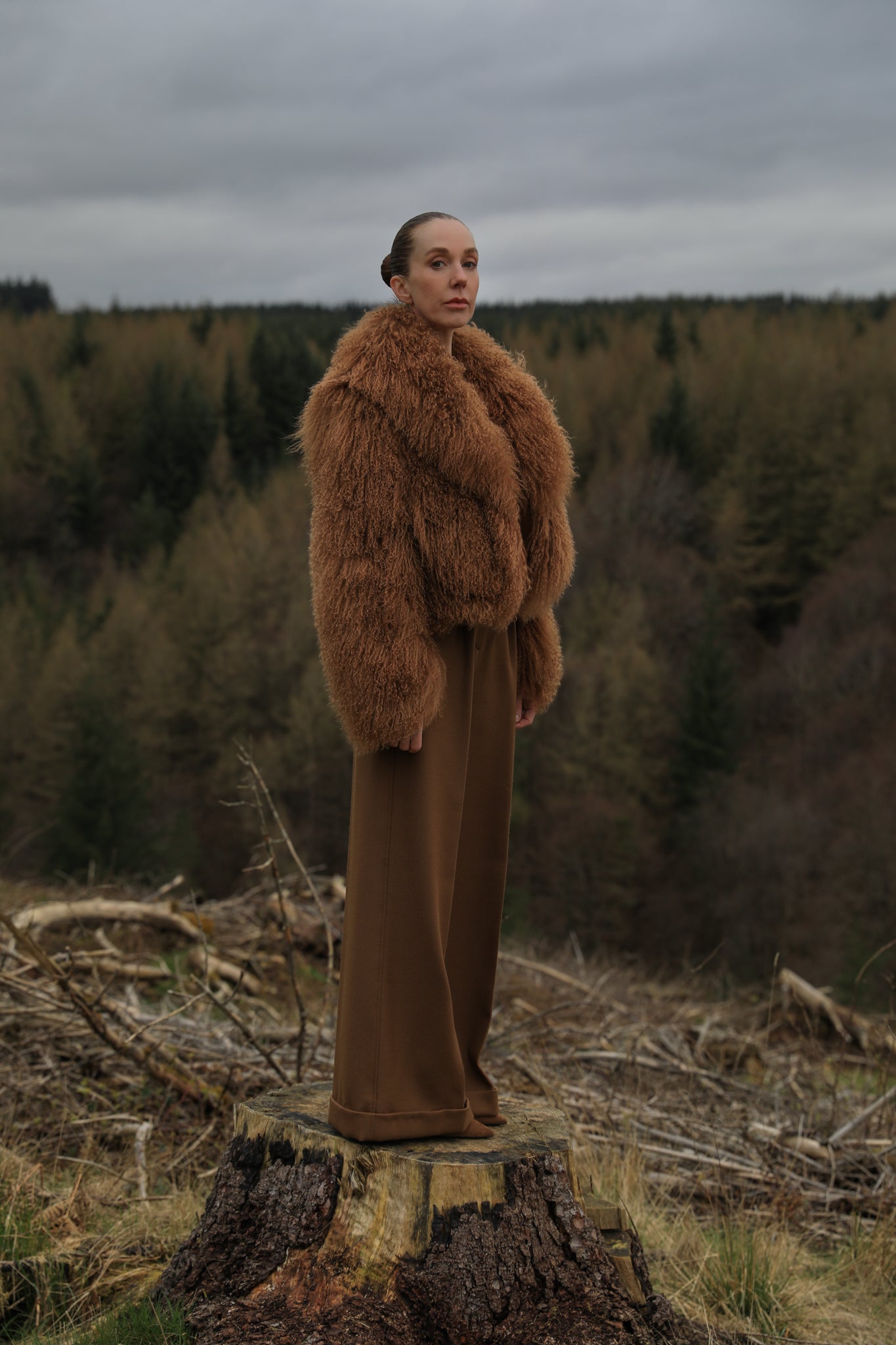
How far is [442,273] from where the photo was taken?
3.43 m

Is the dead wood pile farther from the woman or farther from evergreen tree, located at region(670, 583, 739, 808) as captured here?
evergreen tree, located at region(670, 583, 739, 808)

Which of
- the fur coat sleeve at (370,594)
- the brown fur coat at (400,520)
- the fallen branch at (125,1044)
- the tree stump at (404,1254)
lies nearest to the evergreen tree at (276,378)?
the fallen branch at (125,1044)

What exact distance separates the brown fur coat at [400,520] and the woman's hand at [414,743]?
3 cm

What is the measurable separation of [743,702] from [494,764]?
49674 mm

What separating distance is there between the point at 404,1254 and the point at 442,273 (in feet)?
8.07

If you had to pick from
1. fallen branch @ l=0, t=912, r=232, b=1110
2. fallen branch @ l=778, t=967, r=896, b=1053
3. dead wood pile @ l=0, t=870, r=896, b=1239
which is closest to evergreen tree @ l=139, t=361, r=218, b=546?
fallen branch @ l=778, t=967, r=896, b=1053

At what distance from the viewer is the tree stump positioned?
307 centimetres

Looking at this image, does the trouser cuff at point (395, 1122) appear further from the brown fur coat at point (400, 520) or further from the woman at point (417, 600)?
the brown fur coat at point (400, 520)

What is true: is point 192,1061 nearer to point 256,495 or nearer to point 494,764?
point 494,764

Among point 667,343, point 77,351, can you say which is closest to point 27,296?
point 77,351

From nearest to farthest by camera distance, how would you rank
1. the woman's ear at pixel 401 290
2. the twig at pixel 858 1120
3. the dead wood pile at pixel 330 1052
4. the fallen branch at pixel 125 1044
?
the woman's ear at pixel 401 290 → the fallen branch at pixel 125 1044 → the dead wood pile at pixel 330 1052 → the twig at pixel 858 1120

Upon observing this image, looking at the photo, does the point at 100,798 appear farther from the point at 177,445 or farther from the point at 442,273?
the point at 177,445

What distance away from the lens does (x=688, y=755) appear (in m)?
47.8

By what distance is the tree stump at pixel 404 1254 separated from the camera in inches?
121
